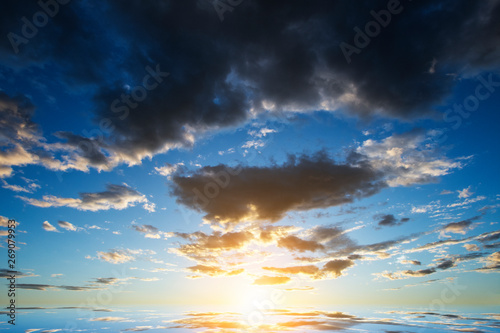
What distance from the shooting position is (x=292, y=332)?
159 metres

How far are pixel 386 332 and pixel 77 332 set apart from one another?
239 metres

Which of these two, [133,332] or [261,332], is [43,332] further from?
[261,332]

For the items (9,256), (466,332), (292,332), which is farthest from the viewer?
(292,332)

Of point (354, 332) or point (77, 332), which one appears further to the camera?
point (77, 332)

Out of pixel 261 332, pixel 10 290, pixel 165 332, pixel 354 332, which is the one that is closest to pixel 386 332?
pixel 354 332

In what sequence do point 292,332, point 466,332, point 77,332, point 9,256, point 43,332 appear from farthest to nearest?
point 77,332, point 43,332, point 292,332, point 466,332, point 9,256

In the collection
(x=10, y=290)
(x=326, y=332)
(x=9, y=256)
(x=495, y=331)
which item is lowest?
(x=495, y=331)

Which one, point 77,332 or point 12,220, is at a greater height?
point 12,220

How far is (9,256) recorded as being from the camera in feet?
142

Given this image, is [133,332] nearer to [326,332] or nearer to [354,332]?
[326,332]

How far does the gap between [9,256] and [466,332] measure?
228m

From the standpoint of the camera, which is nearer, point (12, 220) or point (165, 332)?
point (12, 220)

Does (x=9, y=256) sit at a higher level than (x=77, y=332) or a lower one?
higher

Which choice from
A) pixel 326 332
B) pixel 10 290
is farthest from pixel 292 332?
pixel 10 290
